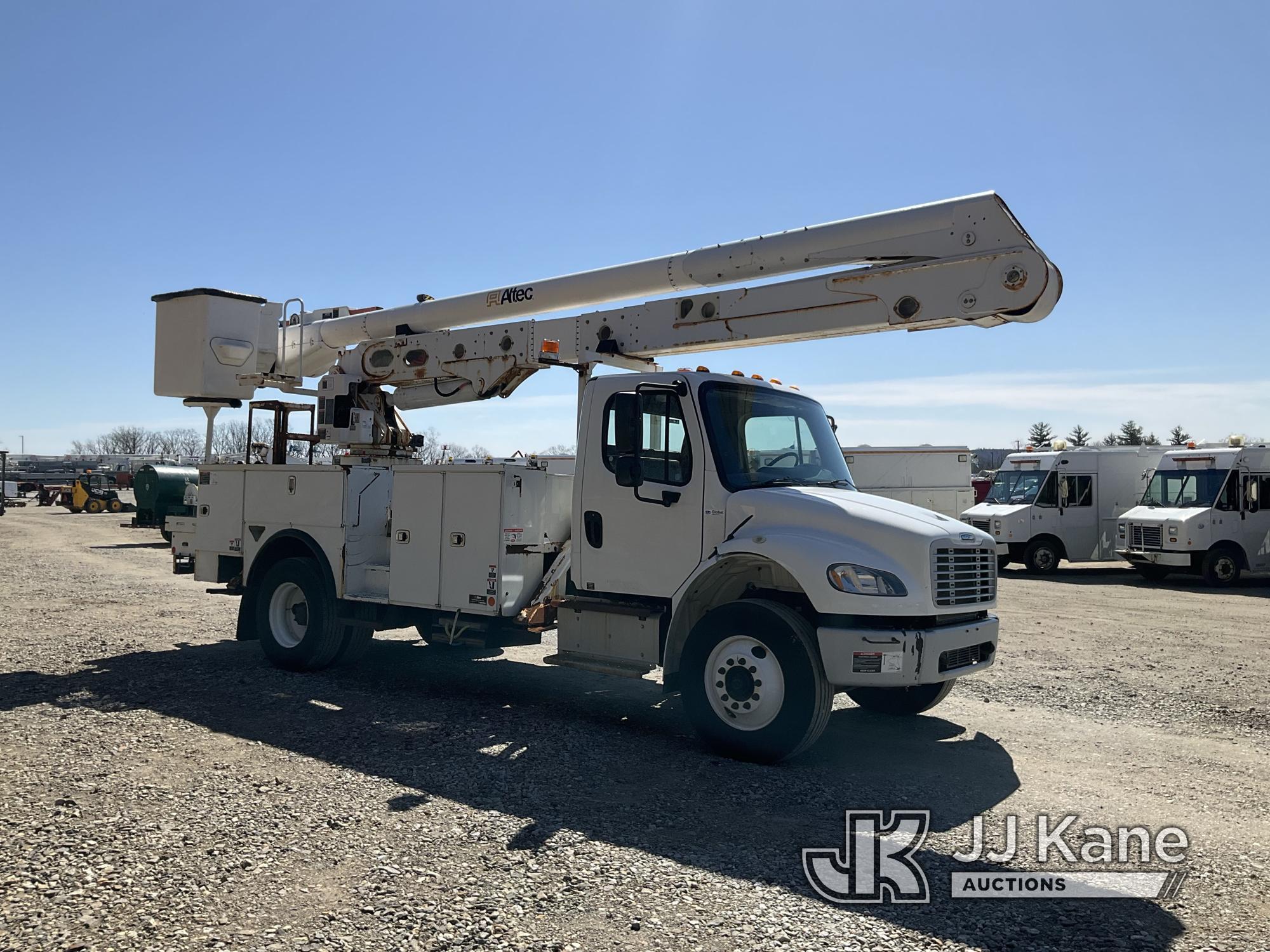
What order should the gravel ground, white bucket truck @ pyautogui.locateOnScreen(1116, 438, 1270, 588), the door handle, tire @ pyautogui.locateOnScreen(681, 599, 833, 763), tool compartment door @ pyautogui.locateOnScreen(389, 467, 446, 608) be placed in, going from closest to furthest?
the gravel ground < tire @ pyautogui.locateOnScreen(681, 599, 833, 763) < the door handle < tool compartment door @ pyautogui.locateOnScreen(389, 467, 446, 608) < white bucket truck @ pyautogui.locateOnScreen(1116, 438, 1270, 588)

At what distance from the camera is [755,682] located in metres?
6.47

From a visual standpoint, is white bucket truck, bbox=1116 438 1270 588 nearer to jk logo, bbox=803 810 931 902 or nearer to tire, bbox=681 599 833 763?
tire, bbox=681 599 833 763

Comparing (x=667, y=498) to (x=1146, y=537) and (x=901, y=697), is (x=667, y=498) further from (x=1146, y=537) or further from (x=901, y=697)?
(x=1146, y=537)

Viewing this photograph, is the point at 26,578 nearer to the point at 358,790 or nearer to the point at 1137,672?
the point at 358,790

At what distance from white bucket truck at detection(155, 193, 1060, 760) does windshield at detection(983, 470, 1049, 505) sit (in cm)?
1654

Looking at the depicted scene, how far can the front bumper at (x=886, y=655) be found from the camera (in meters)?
6.14

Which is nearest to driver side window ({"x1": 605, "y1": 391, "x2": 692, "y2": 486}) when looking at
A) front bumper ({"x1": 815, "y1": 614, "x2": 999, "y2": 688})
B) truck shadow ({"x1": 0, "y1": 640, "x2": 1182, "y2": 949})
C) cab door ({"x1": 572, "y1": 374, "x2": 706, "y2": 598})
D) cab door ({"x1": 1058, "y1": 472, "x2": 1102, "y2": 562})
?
cab door ({"x1": 572, "y1": 374, "x2": 706, "y2": 598})

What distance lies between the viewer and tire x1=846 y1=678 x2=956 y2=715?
25.6 feet

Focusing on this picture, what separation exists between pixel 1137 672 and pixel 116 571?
61.0 feet

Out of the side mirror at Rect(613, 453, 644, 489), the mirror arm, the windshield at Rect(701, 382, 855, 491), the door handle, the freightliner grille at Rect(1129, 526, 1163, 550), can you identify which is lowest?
A: the freightliner grille at Rect(1129, 526, 1163, 550)

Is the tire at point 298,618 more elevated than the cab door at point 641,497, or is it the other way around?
the cab door at point 641,497

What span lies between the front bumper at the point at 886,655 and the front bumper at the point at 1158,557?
53.2 ft

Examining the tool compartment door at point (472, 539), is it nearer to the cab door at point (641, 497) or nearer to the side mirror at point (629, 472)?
the cab door at point (641, 497)

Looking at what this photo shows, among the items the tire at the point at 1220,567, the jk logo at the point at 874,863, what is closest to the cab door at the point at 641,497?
the jk logo at the point at 874,863
